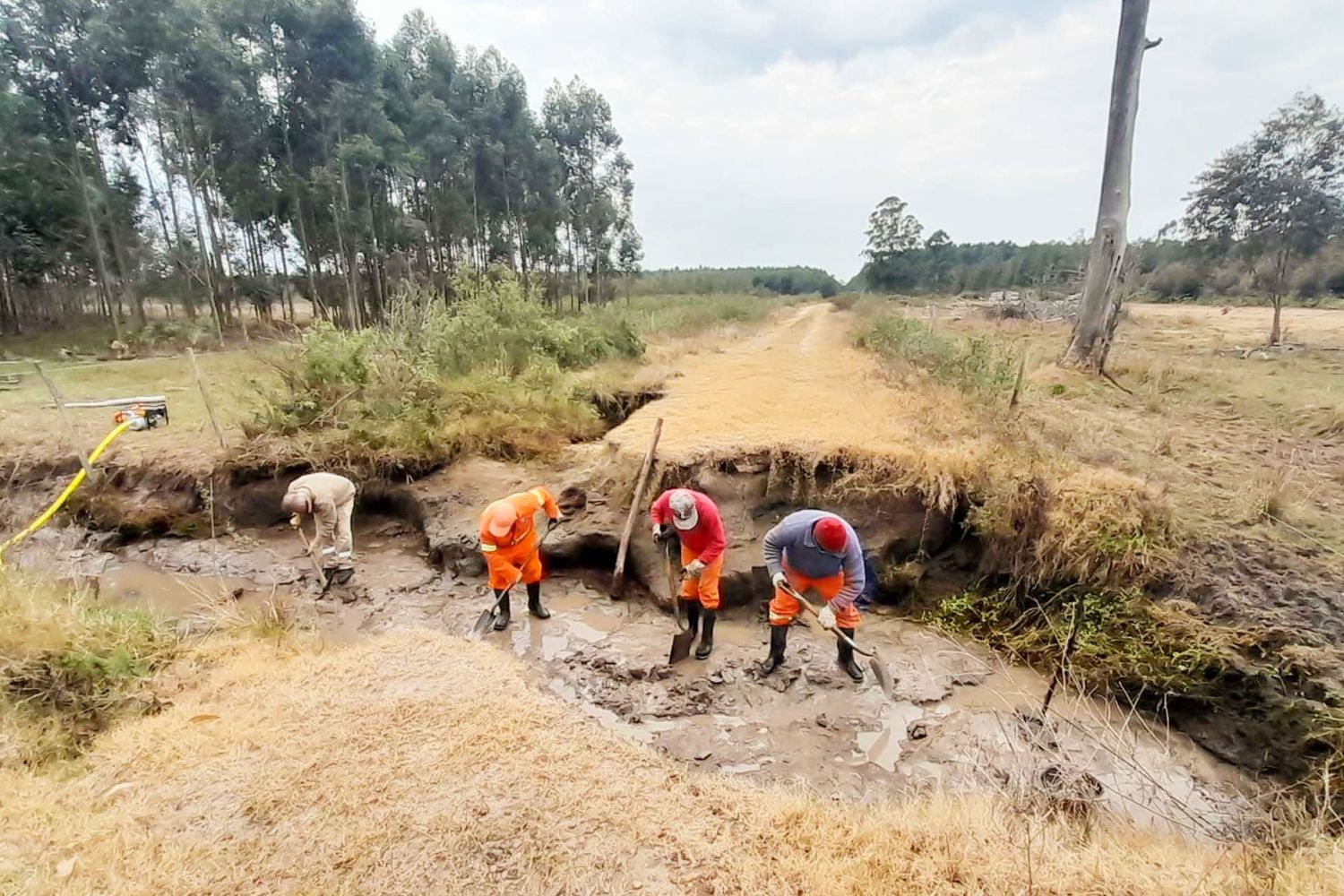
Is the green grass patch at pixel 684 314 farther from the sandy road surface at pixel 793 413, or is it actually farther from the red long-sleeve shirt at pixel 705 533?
the red long-sleeve shirt at pixel 705 533

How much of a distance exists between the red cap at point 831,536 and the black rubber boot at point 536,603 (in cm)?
310

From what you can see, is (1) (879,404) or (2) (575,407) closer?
(1) (879,404)

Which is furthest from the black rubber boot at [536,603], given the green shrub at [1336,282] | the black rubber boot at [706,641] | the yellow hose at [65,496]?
the green shrub at [1336,282]

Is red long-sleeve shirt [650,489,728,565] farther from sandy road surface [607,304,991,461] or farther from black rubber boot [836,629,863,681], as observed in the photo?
sandy road surface [607,304,991,461]

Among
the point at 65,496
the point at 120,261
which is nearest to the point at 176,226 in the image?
the point at 120,261

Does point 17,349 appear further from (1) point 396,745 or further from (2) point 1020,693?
(2) point 1020,693

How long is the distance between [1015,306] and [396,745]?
28.8m

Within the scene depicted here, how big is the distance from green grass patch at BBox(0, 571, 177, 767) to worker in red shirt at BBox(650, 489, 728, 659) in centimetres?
398

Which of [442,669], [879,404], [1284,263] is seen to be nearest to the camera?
[442,669]

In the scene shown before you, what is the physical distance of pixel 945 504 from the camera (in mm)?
6492

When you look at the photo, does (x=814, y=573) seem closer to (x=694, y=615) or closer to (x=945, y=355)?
(x=694, y=615)

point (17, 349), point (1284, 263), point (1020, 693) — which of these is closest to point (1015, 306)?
point (1284, 263)

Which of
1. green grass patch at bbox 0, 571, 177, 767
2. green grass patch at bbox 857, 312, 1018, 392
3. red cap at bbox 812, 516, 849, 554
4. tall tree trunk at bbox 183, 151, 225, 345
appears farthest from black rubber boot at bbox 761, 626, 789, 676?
tall tree trunk at bbox 183, 151, 225, 345

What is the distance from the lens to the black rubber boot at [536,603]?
625 centimetres
